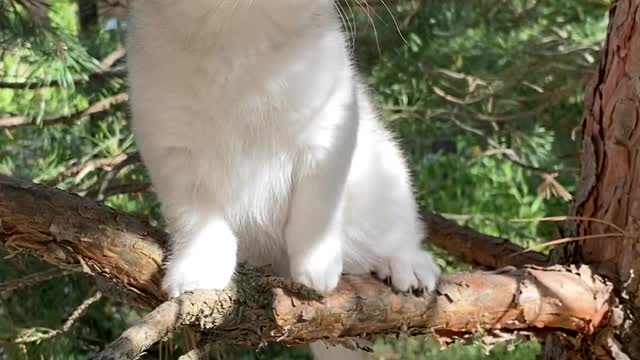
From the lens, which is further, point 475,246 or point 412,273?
point 475,246

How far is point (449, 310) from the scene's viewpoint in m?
1.22

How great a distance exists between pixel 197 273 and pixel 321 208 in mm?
194

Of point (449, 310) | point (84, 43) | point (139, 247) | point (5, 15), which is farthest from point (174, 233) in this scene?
point (84, 43)

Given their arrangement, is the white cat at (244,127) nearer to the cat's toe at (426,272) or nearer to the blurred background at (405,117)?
the cat's toe at (426,272)

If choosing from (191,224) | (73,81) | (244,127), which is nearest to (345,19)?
(244,127)

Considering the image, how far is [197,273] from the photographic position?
3.74 feet

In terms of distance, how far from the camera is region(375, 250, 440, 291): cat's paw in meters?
1.23

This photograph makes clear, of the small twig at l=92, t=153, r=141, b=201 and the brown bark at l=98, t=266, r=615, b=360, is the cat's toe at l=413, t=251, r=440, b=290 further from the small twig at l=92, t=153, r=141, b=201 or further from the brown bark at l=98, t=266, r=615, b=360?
the small twig at l=92, t=153, r=141, b=201

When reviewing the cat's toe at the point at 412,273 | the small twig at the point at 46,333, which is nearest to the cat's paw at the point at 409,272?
the cat's toe at the point at 412,273

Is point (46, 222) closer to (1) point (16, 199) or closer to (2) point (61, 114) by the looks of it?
(1) point (16, 199)

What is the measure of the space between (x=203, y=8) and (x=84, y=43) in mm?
692

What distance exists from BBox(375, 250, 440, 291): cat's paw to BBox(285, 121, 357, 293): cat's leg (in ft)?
0.29

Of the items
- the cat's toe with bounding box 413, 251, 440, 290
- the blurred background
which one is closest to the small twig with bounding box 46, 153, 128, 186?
the blurred background

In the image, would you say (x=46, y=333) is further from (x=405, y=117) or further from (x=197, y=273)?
(x=405, y=117)
